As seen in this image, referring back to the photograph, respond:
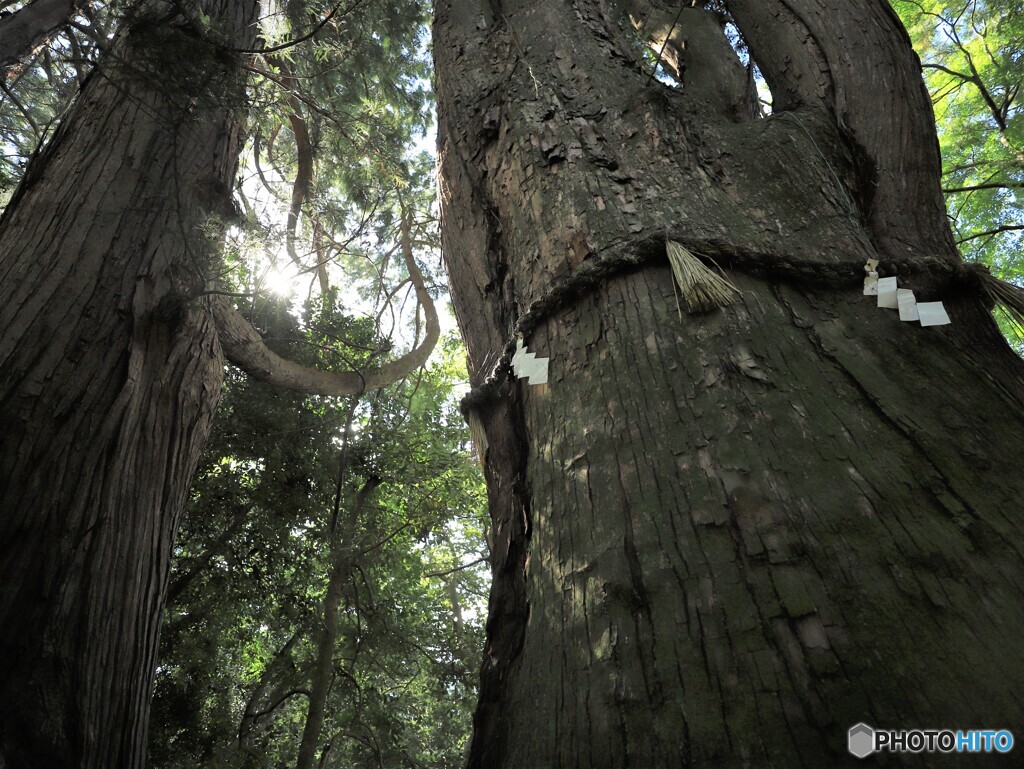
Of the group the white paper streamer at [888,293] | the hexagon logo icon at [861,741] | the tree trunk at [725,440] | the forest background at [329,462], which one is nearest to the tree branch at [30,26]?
the forest background at [329,462]

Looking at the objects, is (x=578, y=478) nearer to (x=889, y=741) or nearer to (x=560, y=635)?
(x=560, y=635)

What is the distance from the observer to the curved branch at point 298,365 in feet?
10.7

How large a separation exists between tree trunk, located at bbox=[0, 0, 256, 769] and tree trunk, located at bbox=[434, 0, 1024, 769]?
127 cm

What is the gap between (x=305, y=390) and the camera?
4160mm

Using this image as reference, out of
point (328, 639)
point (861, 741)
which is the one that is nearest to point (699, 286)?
point (861, 741)

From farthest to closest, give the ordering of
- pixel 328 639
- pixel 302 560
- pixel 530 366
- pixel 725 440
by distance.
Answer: pixel 302 560
pixel 328 639
pixel 530 366
pixel 725 440

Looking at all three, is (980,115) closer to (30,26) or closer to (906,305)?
(906,305)

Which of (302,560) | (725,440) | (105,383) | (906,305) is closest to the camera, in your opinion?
(725,440)

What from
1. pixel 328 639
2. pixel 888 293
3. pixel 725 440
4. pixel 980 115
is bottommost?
pixel 725 440

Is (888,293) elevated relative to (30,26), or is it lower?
lower

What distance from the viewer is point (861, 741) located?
0.62m

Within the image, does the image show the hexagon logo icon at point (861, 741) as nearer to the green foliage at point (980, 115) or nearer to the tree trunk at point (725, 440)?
the tree trunk at point (725, 440)

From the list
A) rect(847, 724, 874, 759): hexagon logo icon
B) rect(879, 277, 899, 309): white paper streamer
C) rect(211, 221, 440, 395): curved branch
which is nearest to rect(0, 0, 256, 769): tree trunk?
rect(211, 221, 440, 395): curved branch

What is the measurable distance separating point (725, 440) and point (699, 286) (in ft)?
1.17
